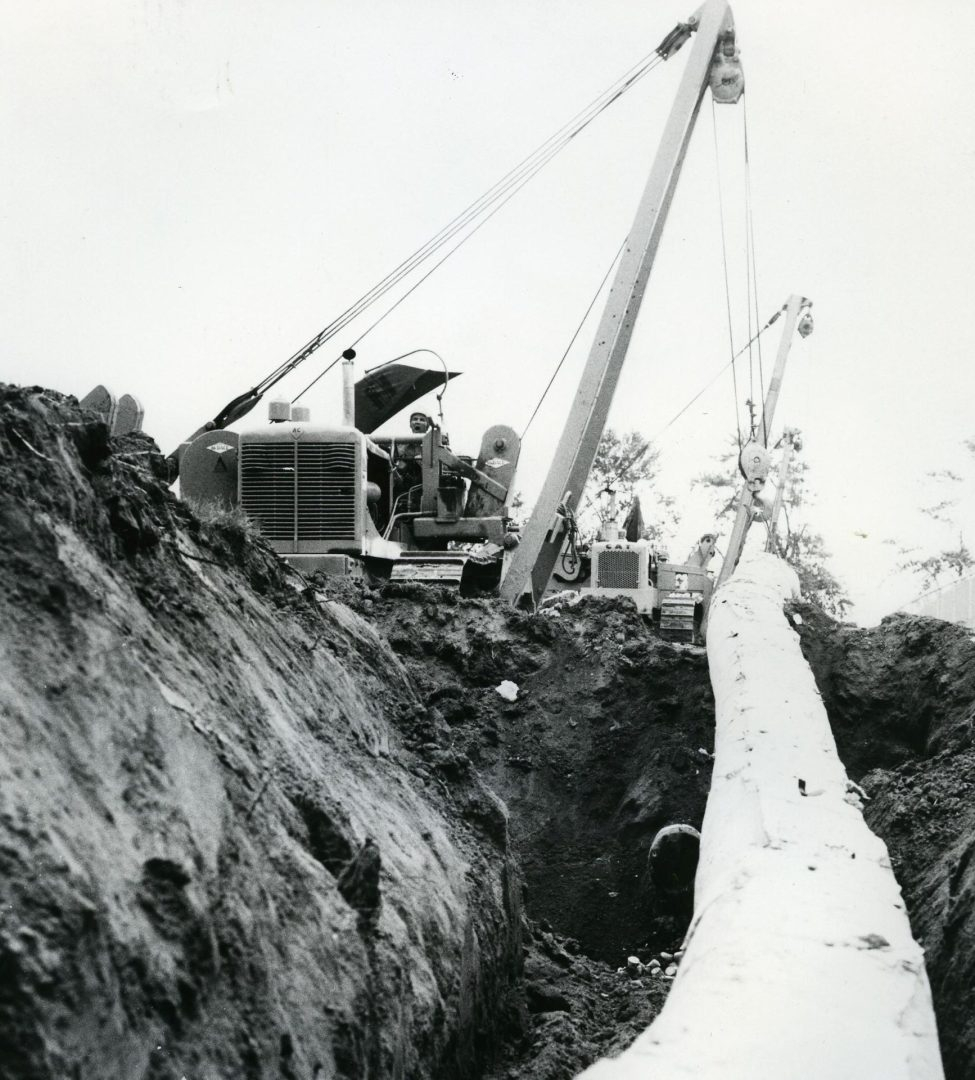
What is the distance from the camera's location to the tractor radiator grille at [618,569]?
1409 centimetres

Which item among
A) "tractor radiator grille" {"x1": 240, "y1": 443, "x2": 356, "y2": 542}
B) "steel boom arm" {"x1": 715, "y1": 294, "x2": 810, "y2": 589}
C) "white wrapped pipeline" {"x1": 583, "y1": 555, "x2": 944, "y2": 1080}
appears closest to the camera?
"white wrapped pipeline" {"x1": 583, "y1": 555, "x2": 944, "y2": 1080}

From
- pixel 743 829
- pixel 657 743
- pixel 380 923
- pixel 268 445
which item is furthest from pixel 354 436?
pixel 380 923

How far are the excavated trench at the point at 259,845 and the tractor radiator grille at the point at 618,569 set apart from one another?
7169mm

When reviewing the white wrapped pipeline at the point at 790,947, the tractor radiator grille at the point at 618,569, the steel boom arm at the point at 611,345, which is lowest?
the white wrapped pipeline at the point at 790,947

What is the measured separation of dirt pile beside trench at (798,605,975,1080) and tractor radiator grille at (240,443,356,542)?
12.5 feet

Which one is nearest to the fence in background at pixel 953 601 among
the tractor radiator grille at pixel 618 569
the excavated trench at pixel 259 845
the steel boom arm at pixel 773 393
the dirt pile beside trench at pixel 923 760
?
the steel boom arm at pixel 773 393

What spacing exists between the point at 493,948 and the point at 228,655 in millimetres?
1529

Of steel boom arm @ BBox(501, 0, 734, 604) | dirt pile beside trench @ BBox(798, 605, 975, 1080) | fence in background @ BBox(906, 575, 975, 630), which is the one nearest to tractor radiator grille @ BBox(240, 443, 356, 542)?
steel boom arm @ BBox(501, 0, 734, 604)

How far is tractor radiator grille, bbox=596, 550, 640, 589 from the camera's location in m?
14.1

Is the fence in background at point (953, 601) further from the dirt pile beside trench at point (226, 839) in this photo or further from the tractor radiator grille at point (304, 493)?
the dirt pile beside trench at point (226, 839)

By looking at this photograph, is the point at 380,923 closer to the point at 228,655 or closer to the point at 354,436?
the point at 228,655

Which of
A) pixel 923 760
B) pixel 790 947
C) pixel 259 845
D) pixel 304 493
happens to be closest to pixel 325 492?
pixel 304 493

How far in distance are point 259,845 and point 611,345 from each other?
958 cm

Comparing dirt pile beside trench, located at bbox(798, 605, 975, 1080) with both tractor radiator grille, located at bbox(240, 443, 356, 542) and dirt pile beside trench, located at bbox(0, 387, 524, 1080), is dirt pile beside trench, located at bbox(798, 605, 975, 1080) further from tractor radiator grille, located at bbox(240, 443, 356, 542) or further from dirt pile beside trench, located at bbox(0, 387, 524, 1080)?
tractor radiator grille, located at bbox(240, 443, 356, 542)
